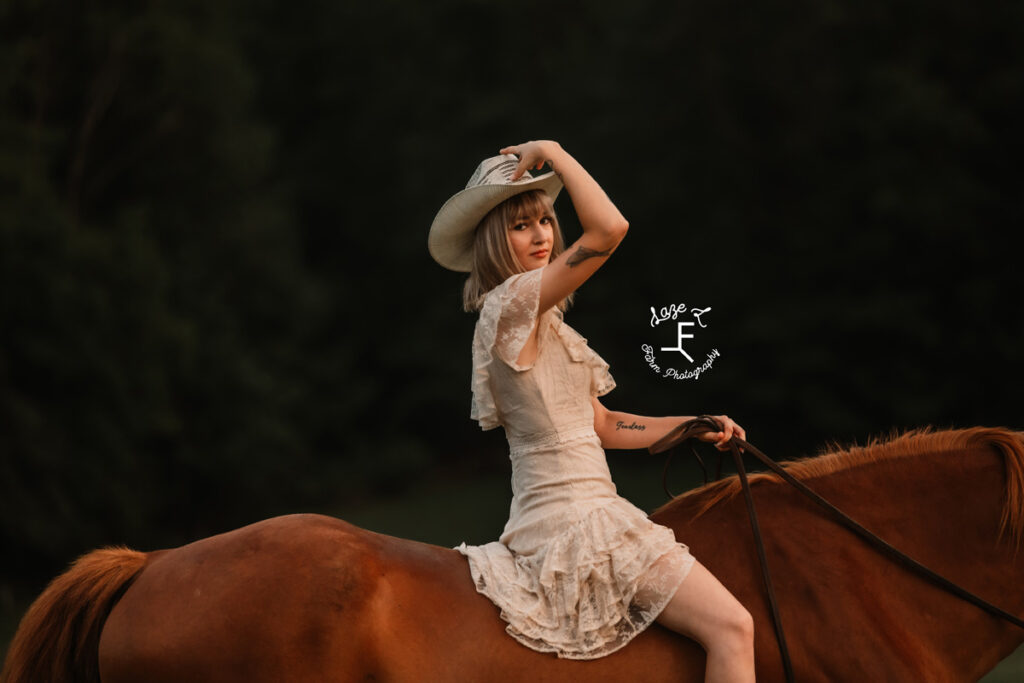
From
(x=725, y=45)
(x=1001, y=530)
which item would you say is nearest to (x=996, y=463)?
(x=1001, y=530)

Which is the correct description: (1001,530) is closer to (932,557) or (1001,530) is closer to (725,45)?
(932,557)

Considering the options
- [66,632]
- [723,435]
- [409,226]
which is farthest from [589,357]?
[409,226]

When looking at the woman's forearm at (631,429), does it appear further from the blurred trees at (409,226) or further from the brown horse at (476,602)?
the blurred trees at (409,226)

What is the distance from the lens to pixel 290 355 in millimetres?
16312

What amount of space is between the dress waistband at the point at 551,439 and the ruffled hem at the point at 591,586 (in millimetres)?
223

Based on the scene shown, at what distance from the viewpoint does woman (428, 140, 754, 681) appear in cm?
264

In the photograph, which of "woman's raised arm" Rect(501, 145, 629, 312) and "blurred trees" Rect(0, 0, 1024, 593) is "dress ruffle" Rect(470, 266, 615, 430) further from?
"blurred trees" Rect(0, 0, 1024, 593)

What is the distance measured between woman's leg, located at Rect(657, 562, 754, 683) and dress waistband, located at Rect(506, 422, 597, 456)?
487 millimetres

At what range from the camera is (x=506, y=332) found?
2805 mm

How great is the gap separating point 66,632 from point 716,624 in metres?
1.63

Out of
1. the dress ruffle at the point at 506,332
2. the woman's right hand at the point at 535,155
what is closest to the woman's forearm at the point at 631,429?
the dress ruffle at the point at 506,332

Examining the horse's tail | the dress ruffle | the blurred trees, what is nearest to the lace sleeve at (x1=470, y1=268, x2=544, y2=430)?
the dress ruffle

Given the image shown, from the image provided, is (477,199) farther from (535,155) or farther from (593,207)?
(593,207)

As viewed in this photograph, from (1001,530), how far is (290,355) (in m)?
14.3
